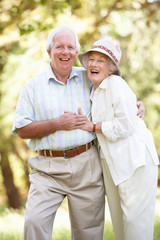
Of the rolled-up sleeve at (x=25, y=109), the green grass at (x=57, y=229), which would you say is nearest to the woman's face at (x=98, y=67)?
the rolled-up sleeve at (x=25, y=109)

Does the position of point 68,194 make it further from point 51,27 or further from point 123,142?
point 51,27

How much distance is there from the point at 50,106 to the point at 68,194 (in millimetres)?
743

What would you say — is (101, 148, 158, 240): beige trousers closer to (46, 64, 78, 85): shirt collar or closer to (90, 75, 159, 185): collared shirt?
(90, 75, 159, 185): collared shirt

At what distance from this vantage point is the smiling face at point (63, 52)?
2908mm

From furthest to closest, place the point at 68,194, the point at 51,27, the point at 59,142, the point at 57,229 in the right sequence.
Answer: the point at 51,27, the point at 57,229, the point at 68,194, the point at 59,142

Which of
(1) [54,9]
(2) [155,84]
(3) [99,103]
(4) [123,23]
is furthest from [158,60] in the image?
(3) [99,103]

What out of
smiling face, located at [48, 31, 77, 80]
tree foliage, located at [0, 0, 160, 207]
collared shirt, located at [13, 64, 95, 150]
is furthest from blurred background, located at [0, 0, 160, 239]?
collared shirt, located at [13, 64, 95, 150]

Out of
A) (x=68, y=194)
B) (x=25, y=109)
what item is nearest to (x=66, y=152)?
(x=68, y=194)

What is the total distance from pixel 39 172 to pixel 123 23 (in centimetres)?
565

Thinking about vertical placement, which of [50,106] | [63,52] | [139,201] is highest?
[63,52]

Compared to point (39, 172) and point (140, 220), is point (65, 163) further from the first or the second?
point (140, 220)

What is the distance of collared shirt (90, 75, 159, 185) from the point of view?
275cm

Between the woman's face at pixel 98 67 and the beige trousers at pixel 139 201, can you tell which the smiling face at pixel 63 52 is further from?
the beige trousers at pixel 139 201

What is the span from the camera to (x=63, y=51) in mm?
2900
